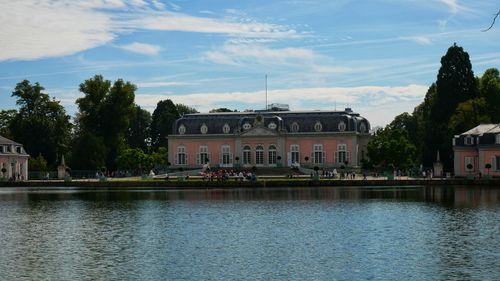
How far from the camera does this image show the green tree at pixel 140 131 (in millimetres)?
126062

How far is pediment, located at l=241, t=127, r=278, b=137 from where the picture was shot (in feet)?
324

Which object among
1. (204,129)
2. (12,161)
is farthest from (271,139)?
(12,161)

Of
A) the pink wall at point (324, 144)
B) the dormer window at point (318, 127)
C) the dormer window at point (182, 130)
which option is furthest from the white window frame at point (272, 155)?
the dormer window at point (182, 130)

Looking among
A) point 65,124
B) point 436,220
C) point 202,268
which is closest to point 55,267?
point 202,268

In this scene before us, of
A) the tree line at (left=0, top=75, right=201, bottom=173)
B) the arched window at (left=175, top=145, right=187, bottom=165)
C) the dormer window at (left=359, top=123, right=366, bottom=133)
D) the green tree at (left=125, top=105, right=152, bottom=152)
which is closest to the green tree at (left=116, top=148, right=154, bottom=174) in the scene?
the tree line at (left=0, top=75, right=201, bottom=173)

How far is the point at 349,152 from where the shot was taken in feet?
317

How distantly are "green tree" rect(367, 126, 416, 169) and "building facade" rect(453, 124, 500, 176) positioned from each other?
7.50 m

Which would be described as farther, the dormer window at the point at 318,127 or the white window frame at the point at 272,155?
the white window frame at the point at 272,155

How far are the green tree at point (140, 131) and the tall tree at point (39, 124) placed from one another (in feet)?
88.4

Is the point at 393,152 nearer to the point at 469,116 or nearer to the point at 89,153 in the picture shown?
the point at 469,116

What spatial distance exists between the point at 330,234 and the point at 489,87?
60.3 m

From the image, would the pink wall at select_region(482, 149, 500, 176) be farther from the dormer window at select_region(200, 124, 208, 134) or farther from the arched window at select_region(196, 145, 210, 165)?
the dormer window at select_region(200, 124, 208, 134)

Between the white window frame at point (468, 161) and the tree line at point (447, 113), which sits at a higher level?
the tree line at point (447, 113)

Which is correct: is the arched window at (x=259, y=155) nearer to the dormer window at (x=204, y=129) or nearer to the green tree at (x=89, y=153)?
the dormer window at (x=204, y=129)
